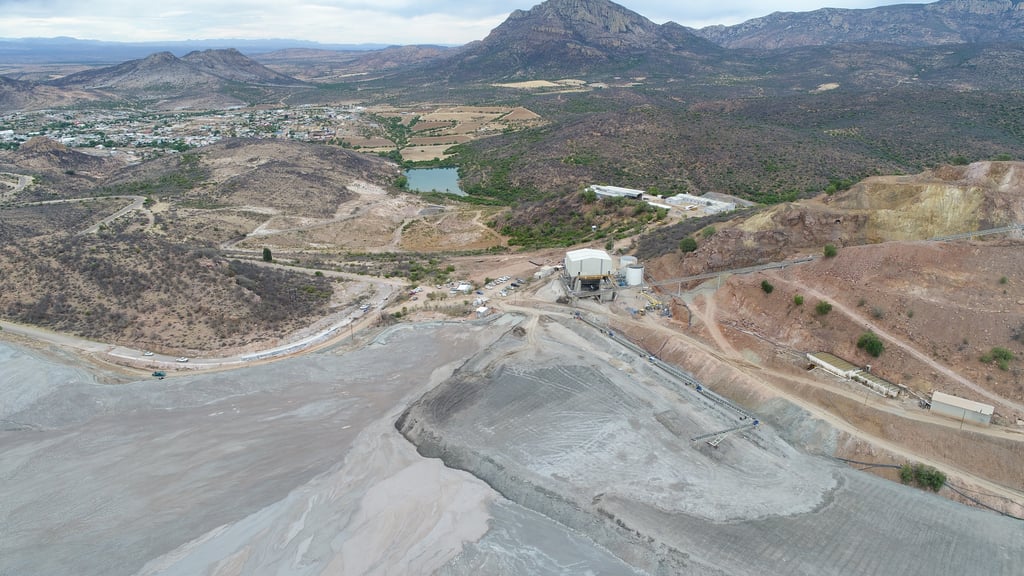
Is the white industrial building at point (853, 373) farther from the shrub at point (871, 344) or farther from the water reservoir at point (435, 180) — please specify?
the water reservoir at point (435, 180)

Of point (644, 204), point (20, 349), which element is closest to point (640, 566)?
point (20, 349)

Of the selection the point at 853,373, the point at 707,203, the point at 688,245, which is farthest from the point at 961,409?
the point at 707,203

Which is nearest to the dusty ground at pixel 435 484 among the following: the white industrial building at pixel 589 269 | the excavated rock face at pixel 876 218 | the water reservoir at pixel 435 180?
the white industrial building at pixel 589 269

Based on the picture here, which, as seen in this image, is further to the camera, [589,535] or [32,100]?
[32,100]

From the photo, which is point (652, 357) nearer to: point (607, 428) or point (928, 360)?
point (607, 428)

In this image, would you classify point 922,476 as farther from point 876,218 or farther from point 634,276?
point 634,276
